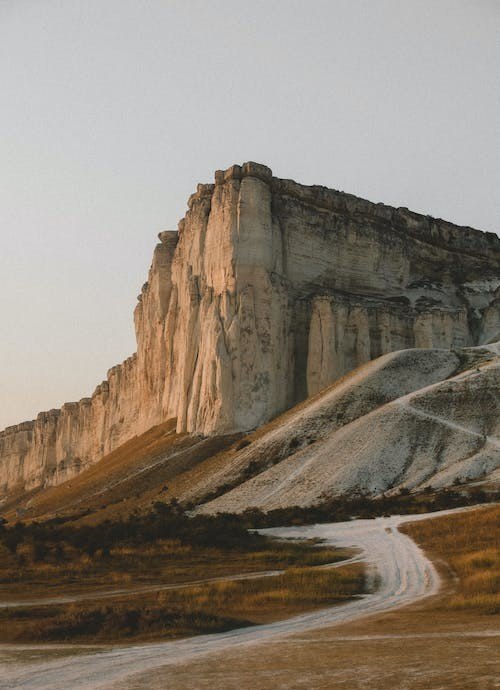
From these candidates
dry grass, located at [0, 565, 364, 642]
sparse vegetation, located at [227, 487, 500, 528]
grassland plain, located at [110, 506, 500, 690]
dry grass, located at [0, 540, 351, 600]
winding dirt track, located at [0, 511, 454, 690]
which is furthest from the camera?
sparse vegetation, located at [227, 487, 500, 528]

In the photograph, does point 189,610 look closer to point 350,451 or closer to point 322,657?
point 322,657

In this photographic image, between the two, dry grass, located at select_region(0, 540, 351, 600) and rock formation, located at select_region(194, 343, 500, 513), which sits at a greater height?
rock formation, located at select_region(194, 343, 500, 513)

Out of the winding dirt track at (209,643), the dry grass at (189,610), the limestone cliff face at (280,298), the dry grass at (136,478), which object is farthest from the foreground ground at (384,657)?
the limestone cliff face at (280,298)

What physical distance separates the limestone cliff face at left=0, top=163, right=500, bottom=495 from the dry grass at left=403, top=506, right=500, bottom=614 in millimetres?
42121

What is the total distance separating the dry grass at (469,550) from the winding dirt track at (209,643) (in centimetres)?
77

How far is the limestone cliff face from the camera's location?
7738 centimetres

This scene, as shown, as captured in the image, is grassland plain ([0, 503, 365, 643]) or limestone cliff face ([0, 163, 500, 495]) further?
limestone cliff face ([0, 163, 500, 495])

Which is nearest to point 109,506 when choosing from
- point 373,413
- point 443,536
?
point 373,413

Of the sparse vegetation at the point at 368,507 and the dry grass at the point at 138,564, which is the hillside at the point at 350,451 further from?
the dry grass at the point at 138,564

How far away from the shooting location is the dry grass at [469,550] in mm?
16219

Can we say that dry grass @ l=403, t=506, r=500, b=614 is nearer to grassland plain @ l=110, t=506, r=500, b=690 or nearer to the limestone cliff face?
grassland plain @ l=110, t=506, r=500, b=690

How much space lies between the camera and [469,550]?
24.8 metres

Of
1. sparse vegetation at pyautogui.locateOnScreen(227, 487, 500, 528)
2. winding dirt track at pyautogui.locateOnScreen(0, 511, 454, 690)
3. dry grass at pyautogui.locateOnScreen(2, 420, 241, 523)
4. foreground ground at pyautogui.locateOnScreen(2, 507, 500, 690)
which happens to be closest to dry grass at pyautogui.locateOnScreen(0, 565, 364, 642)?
winding dirt track at pyautogui.locateOnScreen(0, 511, 454, 690)

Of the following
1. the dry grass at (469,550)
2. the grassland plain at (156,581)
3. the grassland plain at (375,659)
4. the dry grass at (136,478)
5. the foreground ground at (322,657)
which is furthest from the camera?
the dry grass at (136,478)
